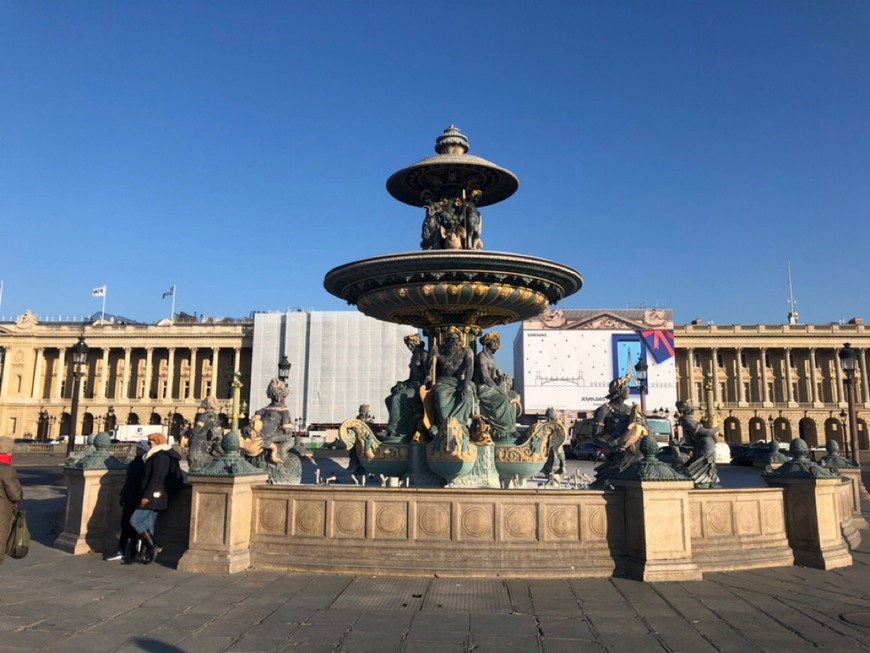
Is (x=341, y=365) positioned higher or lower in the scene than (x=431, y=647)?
higher

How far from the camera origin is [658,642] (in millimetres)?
5090

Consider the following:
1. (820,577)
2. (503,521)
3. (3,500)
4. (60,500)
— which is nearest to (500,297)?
(503,521)

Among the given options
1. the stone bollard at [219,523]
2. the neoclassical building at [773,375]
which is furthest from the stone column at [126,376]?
the stone bollard at [219,523]

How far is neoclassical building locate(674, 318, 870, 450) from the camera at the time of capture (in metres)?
84.1

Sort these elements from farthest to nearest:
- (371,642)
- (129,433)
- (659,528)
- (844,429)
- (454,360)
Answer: (844,429), (129,433), (454,360), (659,528), (371,642)

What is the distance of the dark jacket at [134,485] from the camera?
26.2 ft

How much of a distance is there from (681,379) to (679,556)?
285 feet

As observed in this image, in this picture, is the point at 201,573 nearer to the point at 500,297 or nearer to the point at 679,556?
the point at 679,556

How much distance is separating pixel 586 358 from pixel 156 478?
7083 cm

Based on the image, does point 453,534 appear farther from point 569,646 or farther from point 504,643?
point 569,646

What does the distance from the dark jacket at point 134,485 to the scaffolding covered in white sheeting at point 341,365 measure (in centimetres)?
6051

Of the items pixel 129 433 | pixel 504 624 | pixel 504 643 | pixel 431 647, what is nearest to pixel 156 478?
pixel 431 647

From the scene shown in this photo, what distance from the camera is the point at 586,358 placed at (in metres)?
75.6

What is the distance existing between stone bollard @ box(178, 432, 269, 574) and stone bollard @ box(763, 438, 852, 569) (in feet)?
21.5
